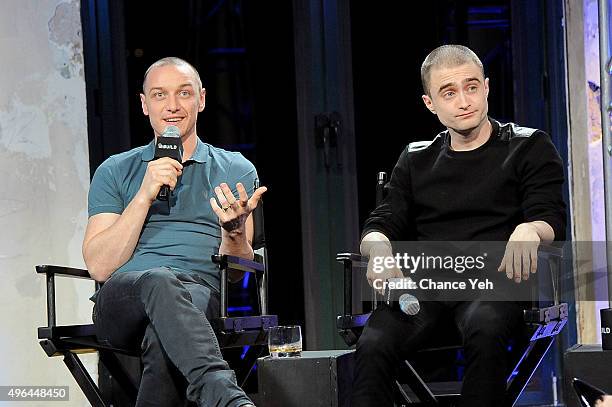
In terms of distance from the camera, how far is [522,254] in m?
2.61

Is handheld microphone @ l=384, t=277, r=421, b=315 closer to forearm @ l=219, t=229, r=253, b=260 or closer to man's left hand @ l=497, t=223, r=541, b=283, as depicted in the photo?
man's left hand @ l=497, t=223, r=541, b=283

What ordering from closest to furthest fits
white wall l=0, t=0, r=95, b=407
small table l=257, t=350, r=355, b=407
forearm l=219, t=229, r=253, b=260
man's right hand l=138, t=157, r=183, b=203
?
small table l=257, t=350, r=355, b=407
man's right hand l=138, t=157, r=183, b=203
forearm l=219, t=229, r=253, b=260
white wall l=0, t=0, r=95, b=407

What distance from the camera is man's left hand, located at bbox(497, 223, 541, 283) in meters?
2.61

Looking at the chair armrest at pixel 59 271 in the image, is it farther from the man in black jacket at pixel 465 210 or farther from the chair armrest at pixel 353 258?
the man in black jacket at pixel 465 210

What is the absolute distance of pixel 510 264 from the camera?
8.65 ft

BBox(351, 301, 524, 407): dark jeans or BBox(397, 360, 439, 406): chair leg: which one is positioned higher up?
BBox(351, 301, 524, 407): dark jeans

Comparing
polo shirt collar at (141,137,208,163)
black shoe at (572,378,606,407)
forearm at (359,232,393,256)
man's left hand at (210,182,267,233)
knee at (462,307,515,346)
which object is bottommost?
black shoe at (572,378,606,407)

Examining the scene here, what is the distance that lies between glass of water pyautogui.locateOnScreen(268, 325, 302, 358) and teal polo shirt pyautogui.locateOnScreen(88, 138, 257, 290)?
309mm

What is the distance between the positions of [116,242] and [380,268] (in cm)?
84

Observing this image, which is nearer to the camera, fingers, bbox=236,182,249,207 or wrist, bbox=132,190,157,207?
fingers, bbox=236,182,249,207

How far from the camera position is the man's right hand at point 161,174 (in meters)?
2.88

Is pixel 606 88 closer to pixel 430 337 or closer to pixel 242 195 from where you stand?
pixel 430 337

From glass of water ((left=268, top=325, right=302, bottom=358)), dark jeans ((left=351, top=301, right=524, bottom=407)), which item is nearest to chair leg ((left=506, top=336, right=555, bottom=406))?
dark jeans ((left=351, top=301, right=524, bottom=407))

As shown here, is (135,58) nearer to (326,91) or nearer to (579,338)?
(326,91)
